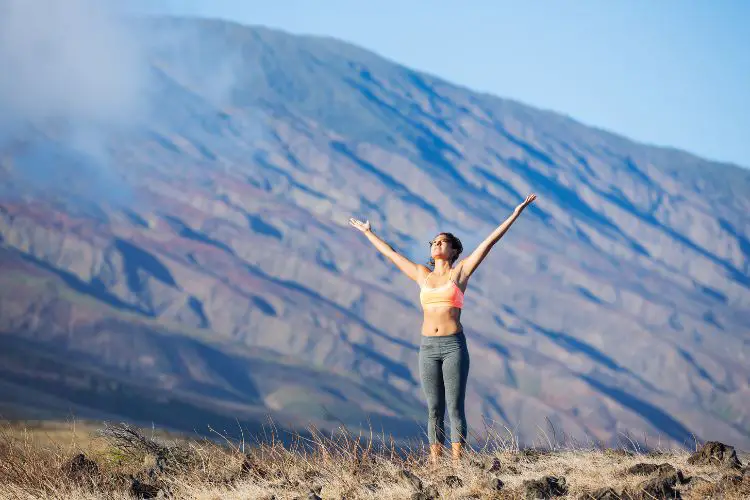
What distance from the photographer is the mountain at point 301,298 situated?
113 meters

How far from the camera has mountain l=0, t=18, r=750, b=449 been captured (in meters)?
113

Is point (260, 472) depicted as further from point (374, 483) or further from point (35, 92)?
point (35, 92)

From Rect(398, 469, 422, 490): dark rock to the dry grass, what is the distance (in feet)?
0.10

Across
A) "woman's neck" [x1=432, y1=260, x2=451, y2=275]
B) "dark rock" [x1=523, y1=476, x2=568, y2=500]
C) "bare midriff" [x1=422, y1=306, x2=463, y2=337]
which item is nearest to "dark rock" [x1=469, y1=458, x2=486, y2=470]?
"dark rock" [x1=523, y1=476, x2=568, y2=500]

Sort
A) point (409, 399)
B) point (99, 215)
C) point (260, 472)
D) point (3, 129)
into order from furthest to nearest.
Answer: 1. point (3, 129)
2. point (99, 215)
3. point (409, 399)
4. point (260, 472)

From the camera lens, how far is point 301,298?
13462 cm

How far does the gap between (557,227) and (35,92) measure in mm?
100514

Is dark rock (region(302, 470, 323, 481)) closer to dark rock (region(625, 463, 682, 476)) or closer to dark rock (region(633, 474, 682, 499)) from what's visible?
dark rock (region(625, 463, 682, 476))

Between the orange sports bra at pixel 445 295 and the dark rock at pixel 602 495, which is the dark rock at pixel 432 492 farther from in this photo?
the orange sports bra at pixel 445 295

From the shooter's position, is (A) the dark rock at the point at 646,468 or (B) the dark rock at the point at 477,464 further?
(B) the dark rock at the point at 477,464

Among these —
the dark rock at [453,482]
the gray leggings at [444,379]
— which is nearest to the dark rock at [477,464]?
the gray leggings at [444,379]

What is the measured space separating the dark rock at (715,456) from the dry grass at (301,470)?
85 millimetres

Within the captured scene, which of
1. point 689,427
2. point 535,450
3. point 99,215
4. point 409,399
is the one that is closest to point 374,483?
point 535,450

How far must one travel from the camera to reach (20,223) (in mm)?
132250
